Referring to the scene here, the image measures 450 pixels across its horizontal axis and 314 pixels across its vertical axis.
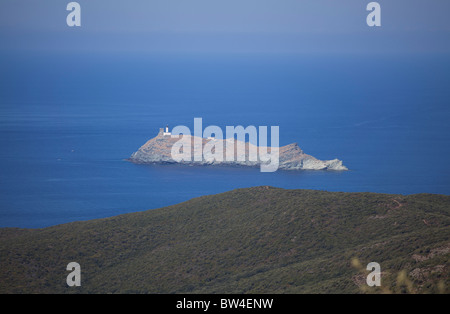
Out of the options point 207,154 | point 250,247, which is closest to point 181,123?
point 207,154

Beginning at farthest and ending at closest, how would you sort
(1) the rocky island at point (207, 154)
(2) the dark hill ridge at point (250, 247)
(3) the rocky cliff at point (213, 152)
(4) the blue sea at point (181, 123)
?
(1) the rocky island at point (207, 154) → (3) the rocky cliff at point (213, 152) → (4) the blue sea at point (181, 123) → (2) the dark hill ridge at point (250, 247)

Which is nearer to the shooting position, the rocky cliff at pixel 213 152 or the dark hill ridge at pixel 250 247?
the dark hill ridge at pixel 250 247

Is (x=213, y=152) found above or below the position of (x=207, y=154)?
above

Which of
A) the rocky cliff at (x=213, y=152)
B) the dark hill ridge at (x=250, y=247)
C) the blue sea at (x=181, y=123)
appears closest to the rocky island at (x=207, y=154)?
the rocky cliff at (x=213, y=152)

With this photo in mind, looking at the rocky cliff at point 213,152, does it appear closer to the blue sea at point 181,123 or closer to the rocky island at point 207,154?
the rocky island at point 207,154

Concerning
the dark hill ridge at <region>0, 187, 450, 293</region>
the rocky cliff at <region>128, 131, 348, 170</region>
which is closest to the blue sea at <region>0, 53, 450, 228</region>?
the rocky cliff at <region>128, 131, 348, 170</region>

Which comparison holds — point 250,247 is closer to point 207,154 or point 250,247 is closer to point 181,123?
point 207,154

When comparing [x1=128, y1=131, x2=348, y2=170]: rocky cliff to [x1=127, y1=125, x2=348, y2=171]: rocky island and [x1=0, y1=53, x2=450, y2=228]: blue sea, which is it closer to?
[x1=127, y1=125, x2=348, y2=171]: rocky island
